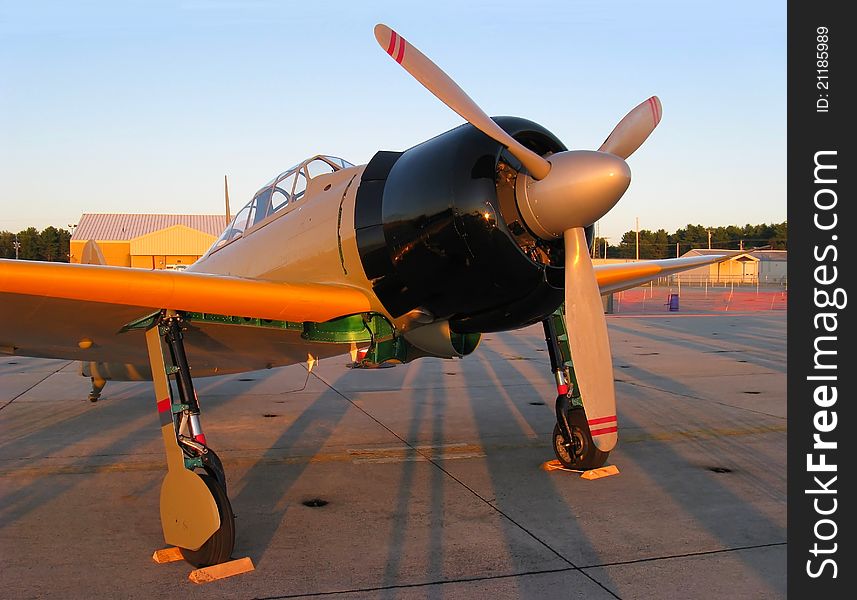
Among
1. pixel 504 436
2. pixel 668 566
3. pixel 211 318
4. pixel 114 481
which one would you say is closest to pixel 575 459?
pixel 504 436

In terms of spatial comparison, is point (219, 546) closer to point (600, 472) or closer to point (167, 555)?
point (167, 555)

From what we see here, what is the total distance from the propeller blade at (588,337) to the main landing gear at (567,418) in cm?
146

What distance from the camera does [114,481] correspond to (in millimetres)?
6500

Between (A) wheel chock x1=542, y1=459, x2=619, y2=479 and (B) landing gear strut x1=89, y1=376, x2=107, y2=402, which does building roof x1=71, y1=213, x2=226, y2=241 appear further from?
(A) wheel chock x1=542, y1=459, x2=619, y2=479

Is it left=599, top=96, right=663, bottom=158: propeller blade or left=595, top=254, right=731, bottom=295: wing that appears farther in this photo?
left=595, top=254, right=731, bottom=295: wing

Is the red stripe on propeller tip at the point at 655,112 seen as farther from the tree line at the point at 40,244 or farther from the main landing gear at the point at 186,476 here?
the tree line at the point at 40,244

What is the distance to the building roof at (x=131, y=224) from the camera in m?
72.7

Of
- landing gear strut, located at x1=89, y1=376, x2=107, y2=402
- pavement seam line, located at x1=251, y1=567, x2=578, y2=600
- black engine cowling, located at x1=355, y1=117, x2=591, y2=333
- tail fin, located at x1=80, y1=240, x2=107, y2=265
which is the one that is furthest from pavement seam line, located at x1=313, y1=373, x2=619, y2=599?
tail fin, located at x1=80, y1=240, x2=107, y2=265

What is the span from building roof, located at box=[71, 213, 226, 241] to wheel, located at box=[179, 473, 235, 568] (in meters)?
69.6

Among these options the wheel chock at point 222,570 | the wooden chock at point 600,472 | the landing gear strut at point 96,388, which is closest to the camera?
the wheel chock at point 222,570

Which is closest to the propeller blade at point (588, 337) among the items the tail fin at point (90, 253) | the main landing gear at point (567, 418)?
the main landing gear at point (567, 418)

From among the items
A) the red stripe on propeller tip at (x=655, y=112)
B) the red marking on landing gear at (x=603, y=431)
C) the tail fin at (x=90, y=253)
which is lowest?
the red marking on landing gear at (x=603, y=431)

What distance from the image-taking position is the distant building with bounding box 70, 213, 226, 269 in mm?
65000
